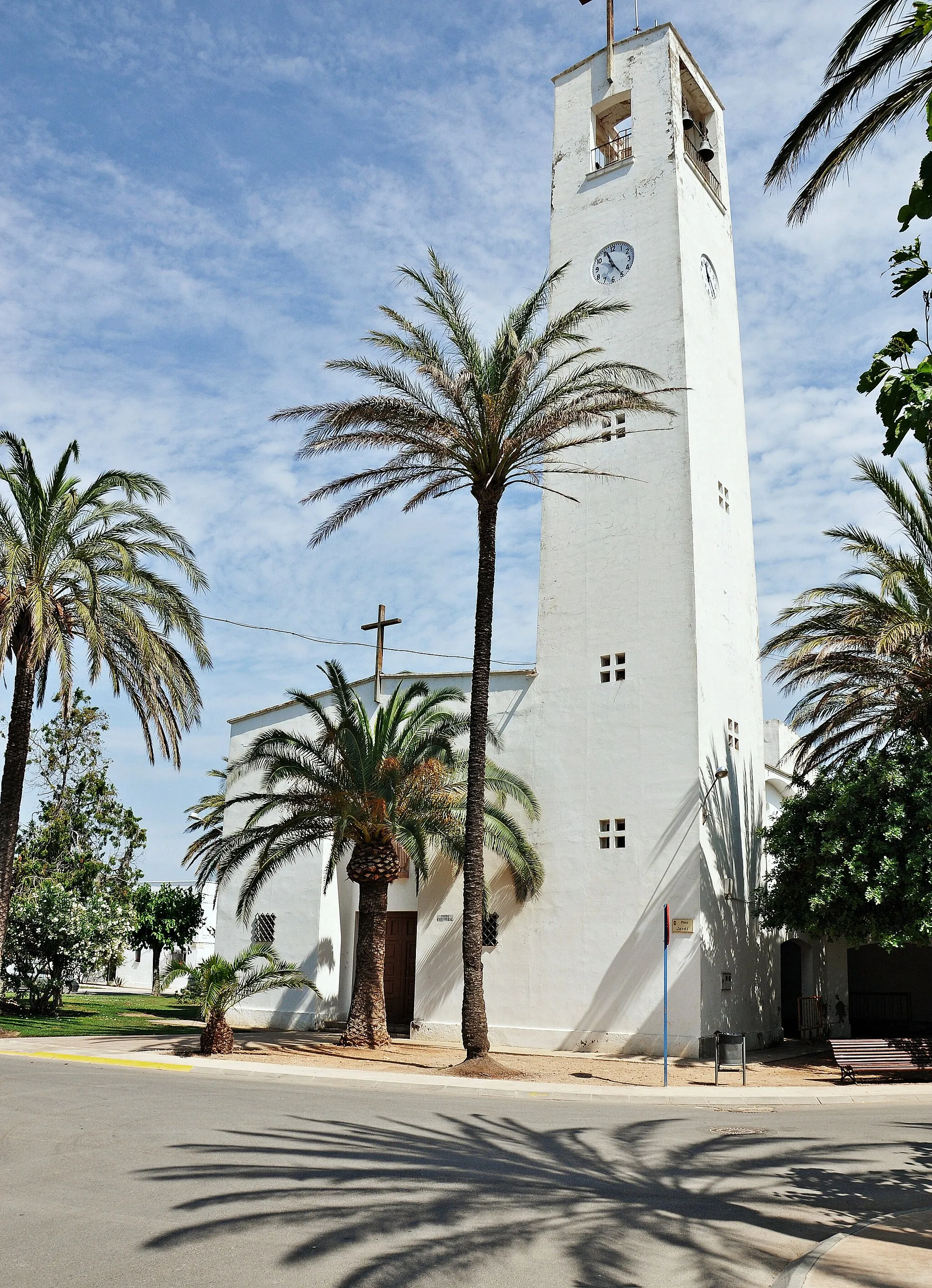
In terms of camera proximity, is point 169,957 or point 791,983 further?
point 169,957

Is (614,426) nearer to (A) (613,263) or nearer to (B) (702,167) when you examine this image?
(A) (613,263)

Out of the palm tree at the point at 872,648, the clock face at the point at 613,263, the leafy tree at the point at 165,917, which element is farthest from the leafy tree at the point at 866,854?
the leafy tree at the point at 165,917

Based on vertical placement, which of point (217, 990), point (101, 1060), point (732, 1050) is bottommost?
point (101, 1060)

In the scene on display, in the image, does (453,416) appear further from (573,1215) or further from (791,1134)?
(573,1215)

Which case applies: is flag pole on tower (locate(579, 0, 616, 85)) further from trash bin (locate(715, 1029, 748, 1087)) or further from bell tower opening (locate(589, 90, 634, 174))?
trash bin (locate(715, 1029, 748, 1087))

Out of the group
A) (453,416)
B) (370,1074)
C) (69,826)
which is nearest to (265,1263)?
(370,1074)

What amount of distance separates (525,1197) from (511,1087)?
27.0 feet

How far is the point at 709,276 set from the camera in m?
28.0

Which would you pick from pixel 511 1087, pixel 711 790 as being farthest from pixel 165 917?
pixel 511 1087

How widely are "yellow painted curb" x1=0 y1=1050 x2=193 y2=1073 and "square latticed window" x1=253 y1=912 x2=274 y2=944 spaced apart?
9.97 metres

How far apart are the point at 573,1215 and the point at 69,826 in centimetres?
3515

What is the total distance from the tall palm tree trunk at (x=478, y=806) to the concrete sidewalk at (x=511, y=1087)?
140 cm

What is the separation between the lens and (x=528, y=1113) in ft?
43.6

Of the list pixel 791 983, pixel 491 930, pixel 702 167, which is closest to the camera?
pixel 491 930
